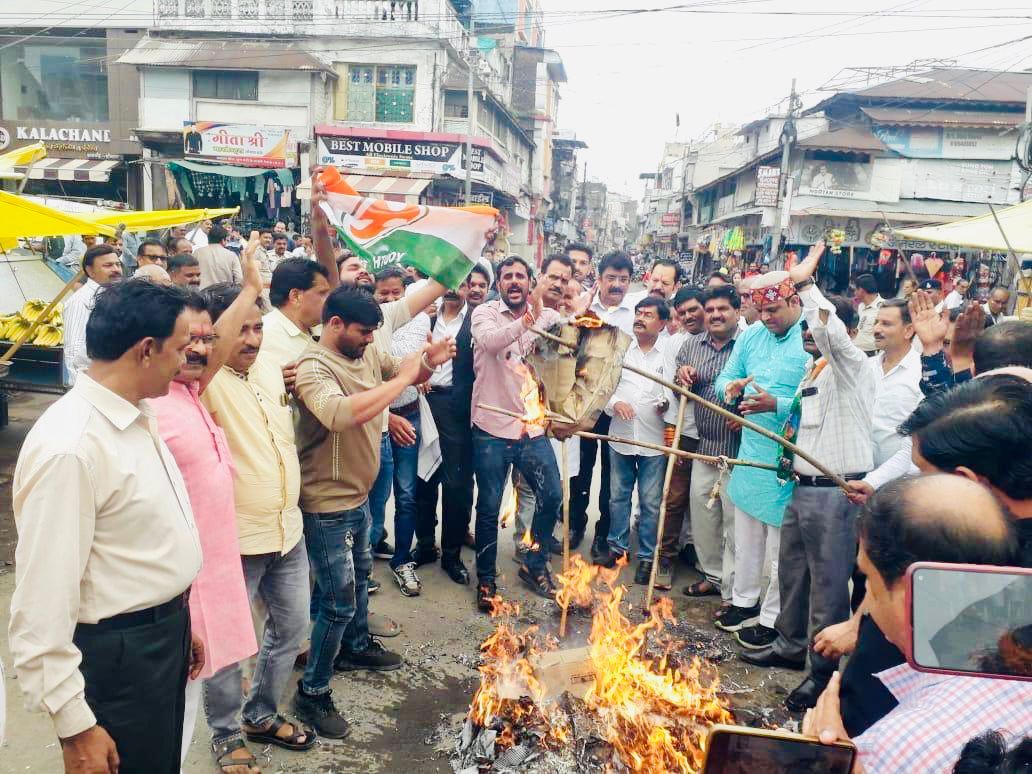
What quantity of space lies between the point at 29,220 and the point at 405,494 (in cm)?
449

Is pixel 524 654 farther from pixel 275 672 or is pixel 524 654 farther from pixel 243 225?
pixel 243 225

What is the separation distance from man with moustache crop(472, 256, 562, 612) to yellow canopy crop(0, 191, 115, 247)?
4.46 metres

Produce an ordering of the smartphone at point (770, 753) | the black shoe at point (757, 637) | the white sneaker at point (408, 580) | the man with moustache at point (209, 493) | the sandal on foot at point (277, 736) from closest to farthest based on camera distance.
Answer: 1. the smartphone at point (770, 753)
2. the man with moustache at point (209, 493)
3. the sandal on foot at point (277, 736)
4. the black shoe at point (757, 637)
5. the white sneaker at point (408, 580)

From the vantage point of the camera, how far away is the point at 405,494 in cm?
574

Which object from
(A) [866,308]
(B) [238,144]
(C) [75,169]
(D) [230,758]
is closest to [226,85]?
(B) [238,144]

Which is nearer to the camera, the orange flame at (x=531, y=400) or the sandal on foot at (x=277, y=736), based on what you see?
the sandal on foot at (x=277, y=736)

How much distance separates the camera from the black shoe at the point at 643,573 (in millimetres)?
5949

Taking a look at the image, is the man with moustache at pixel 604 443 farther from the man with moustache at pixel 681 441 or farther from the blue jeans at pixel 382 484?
the blue jeans at pixel 382 484

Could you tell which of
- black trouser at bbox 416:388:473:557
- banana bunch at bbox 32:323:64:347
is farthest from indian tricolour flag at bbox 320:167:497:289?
banana bunch at bbox 32:323:64:347

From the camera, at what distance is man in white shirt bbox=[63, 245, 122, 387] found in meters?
6.26

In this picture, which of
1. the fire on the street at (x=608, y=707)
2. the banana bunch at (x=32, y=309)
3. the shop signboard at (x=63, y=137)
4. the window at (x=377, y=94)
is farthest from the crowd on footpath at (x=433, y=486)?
the shop signboard at (x=63, y=137)

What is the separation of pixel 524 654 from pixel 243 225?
76.9ft

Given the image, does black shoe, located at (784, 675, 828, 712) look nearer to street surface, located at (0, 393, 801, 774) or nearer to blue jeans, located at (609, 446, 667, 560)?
street surface, located at (0, 393, 801, 774)

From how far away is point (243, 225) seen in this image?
24.7 metres
